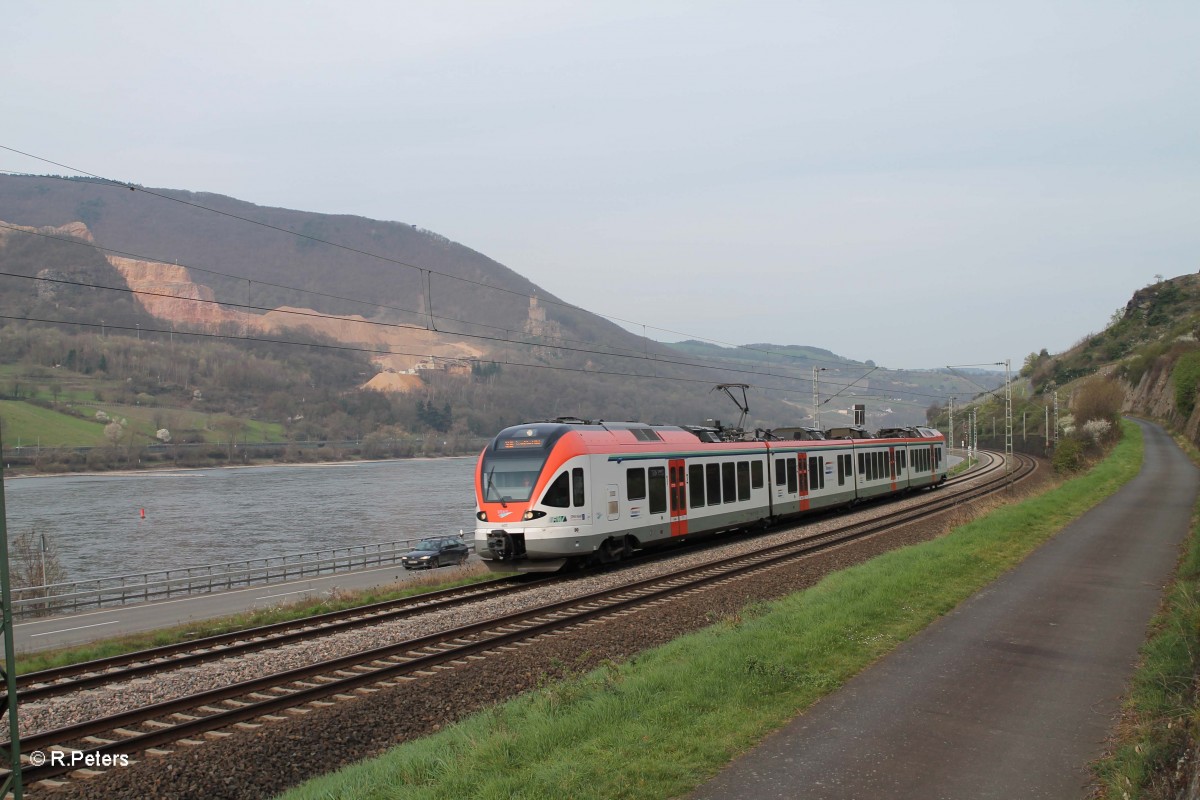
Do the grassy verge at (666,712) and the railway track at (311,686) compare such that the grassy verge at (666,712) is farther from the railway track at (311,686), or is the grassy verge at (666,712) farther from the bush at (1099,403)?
the bush at (1099,403)

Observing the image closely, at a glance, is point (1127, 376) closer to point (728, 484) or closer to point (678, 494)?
point (728, 484)

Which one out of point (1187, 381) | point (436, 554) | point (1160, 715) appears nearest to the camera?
point (1160, 715)

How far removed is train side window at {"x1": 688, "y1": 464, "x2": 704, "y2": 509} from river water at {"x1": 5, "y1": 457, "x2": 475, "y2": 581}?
36704mm

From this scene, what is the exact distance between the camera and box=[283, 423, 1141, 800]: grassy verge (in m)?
6.54

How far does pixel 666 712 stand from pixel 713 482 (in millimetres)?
16510

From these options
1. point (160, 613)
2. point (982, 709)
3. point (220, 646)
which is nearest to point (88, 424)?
point (160, 613)

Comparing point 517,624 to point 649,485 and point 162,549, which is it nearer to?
point 649,485

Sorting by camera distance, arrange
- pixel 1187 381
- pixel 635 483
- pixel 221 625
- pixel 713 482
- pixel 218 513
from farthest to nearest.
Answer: pixel 218 513, pixel 1187 381, pixel 713 482, pixel 635 483, pixel 221 625

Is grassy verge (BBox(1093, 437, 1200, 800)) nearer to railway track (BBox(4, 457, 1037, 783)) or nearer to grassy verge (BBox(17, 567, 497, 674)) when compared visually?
railway track (BBox(4, 457, 1037, 783))

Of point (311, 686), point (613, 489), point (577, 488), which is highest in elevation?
point (577, 488)

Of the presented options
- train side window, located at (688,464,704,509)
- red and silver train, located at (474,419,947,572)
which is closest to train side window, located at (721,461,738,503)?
red and silver train, located at (474,419,947,572)

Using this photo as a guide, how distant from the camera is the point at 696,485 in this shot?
23359 mm

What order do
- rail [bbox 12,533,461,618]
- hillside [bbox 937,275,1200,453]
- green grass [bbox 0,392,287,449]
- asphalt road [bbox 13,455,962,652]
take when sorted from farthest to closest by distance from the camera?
green grass [bbox 0,392,287,449] < hillside [bbox 937,275,1200,453] < rail [bbox 12,533,461,618] < asphalt road [bbox 13,455,962,652]

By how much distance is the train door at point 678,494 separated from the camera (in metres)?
22.2
